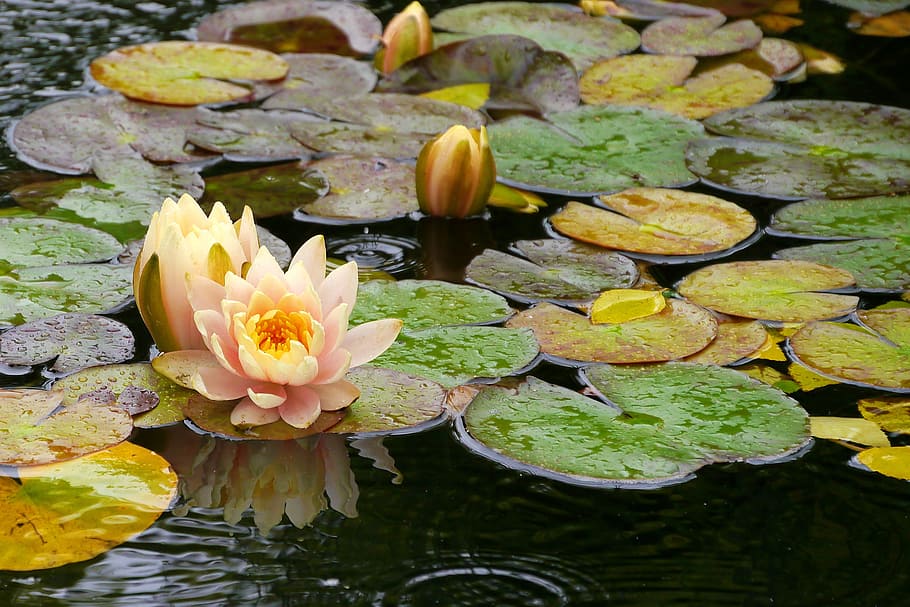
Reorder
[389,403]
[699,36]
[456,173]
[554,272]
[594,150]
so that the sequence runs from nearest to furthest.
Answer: [389,403] < [554,272] < [456,173] < [594,150] < [699,36]

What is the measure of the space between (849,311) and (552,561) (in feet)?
2.84

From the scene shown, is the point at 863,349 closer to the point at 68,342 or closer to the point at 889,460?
the point at 889,460

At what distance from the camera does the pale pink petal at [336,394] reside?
1.58 metres

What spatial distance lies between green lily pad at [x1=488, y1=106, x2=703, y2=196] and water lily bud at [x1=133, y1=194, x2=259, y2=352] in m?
0.94

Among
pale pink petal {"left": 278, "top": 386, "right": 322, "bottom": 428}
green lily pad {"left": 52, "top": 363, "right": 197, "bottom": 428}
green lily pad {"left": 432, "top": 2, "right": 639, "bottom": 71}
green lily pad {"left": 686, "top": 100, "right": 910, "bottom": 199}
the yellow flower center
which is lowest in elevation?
green lily pad {"left": 52, "top": 363, "right": 197, "bottom": 428}

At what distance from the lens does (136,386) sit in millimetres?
1657

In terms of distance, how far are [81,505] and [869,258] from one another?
1491 mm

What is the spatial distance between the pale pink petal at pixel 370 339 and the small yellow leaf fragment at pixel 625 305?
44 centimetres

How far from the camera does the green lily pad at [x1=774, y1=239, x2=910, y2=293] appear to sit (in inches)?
81.3

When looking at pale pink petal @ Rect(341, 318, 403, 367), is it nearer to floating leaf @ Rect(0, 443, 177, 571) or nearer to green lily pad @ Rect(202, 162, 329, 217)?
floating leaf @ Rect(0, 443, 177, 571)

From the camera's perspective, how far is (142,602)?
1.28m

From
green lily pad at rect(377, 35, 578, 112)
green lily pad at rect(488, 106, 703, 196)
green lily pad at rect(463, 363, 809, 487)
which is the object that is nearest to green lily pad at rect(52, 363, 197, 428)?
green lily pad at rect(463, 363, 809, 487)

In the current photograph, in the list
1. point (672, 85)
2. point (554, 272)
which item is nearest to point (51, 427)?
point (554, 272)

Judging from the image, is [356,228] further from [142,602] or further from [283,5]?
[283,5]
